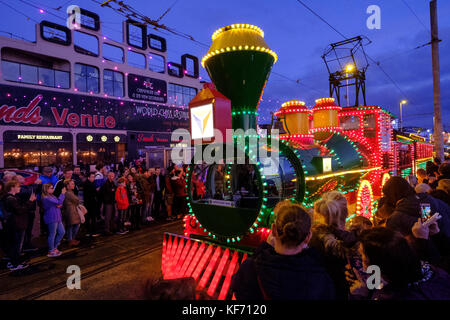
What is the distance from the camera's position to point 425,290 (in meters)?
1.52

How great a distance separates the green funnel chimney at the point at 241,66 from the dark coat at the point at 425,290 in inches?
131

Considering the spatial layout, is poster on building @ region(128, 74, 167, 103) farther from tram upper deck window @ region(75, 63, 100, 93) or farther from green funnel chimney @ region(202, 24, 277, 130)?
green funnel chimney @ region(202, 24, 277, 130)

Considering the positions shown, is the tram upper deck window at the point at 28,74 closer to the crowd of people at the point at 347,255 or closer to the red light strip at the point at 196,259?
the red light strip at the point at 196,259

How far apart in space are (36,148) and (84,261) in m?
17.2

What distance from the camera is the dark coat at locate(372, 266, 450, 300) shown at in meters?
1.51

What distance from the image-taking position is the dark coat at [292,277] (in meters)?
1.61

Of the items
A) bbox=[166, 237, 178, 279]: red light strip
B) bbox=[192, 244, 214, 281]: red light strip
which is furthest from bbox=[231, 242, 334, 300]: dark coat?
bbox=[166, 237, 178, 279]: red light strip

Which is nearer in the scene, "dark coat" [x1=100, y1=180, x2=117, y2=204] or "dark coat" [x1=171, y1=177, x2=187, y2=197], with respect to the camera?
"dark coat" [x1=100, y1=180, x2=117, y2=204]

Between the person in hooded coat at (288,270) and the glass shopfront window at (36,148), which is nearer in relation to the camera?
the person in hooded coat at (288,270)

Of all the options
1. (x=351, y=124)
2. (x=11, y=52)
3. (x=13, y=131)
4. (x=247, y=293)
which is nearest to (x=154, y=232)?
(x=247, y=293)

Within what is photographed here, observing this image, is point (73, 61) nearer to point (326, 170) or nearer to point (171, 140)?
point (171, 140)

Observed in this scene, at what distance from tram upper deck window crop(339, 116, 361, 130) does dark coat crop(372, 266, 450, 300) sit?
7.51 metres

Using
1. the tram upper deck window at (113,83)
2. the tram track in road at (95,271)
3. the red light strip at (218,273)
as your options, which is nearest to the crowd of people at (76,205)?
the tram track in road at (95,271)

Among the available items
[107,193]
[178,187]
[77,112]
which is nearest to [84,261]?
[107,193]
